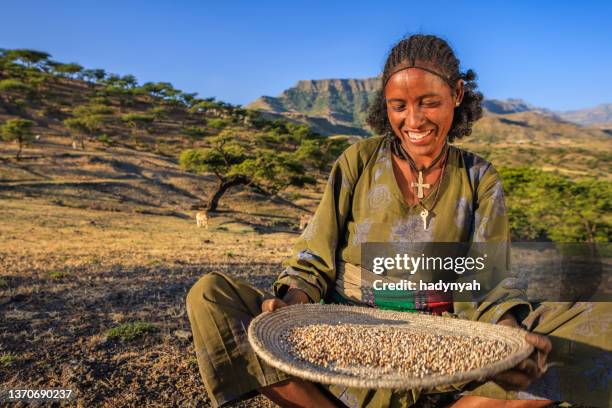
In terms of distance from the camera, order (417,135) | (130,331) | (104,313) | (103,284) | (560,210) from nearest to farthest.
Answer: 1. (417,135)
2. (130,331)
3. (104,313)
4. (103,284)
5. (560,210)

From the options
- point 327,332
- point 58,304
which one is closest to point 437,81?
point 327,332

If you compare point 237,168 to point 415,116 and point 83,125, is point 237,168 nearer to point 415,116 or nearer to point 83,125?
point 83,125

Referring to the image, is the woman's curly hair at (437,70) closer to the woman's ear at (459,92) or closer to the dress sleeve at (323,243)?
the woman's ear at (459,92)

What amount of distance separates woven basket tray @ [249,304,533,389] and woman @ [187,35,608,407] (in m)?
0.09

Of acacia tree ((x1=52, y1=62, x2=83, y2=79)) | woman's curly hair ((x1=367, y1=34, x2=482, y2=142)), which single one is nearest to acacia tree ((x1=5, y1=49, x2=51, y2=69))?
acacia tree ((x1=52, y1=62, x2=83, y2=79))

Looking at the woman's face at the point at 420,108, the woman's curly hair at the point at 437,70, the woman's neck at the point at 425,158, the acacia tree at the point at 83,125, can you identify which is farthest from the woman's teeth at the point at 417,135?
the acacia tree at the point at 83,125

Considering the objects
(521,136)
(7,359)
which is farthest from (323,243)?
(521,136)

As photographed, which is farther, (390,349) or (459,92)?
(459,92)

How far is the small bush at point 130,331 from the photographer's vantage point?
3578mm

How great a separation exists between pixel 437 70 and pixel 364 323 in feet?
3.91

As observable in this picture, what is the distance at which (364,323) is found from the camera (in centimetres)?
214

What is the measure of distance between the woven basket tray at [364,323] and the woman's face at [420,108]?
81 centimetres

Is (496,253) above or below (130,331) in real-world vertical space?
above

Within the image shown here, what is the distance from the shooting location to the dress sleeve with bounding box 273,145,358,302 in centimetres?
226
